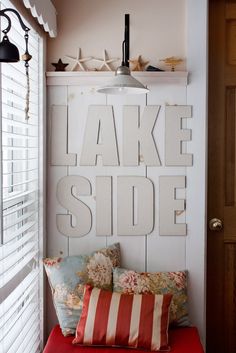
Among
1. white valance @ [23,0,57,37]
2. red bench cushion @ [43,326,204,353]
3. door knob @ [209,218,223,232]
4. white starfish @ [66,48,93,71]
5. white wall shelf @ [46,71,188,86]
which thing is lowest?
red bench cushion @ [43,326,204,353]

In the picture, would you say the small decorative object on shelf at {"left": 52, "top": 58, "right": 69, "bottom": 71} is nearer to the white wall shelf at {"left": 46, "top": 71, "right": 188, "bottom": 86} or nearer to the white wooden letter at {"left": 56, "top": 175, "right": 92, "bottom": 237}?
the white wall shelf at {"left": 46, "top": 71, "right": 188, "bottom": 86}

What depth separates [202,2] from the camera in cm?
278

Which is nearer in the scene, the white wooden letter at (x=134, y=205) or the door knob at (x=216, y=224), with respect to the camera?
the white wooden letter at (x=134, y=205)

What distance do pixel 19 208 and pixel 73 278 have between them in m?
0.51

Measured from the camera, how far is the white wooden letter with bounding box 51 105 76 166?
2.82 metres

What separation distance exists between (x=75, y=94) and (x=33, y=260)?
91 cm

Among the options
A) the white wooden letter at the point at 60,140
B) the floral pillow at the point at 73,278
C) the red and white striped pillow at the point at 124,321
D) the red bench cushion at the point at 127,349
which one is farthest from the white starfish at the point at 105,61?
the red bench cushion at the point at 127,349

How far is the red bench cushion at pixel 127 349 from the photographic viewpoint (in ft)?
7.89

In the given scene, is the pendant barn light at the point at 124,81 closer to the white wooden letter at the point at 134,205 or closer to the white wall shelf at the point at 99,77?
the white wall shelf at the point at 99,77

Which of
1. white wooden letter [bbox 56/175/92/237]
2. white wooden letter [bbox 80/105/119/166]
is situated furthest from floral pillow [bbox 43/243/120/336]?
white wooden letter [bbox 80/105/119/166]

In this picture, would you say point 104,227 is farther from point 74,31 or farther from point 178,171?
point 74,31

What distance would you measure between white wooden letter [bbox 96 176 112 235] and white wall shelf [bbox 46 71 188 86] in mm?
527

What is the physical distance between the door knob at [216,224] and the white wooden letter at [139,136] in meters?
0.47

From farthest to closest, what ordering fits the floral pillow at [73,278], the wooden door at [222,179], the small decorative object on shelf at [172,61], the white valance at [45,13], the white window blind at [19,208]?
the wooden door at [222,179] → the small decorative object on shelf at [172,61] → the floral pillow at [73,278] → the white valance at [45,13] → the white window blind at [19,208]
